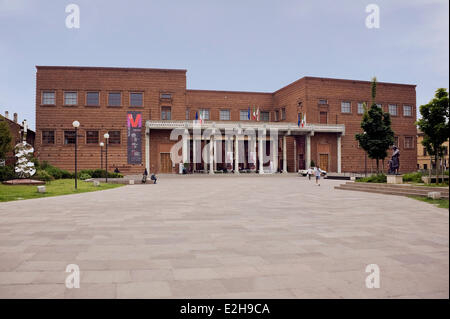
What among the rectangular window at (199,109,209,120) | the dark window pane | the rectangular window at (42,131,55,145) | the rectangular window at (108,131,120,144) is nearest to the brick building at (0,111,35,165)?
the rectangular window at (42,131,55,145)

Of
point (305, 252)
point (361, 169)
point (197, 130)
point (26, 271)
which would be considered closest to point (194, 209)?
point (305, 252)

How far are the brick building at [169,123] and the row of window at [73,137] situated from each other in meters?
0.11

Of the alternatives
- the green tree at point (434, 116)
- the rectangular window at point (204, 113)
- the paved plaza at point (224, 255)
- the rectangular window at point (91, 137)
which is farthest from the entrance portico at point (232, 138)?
the paved plaza at point (224, 255)

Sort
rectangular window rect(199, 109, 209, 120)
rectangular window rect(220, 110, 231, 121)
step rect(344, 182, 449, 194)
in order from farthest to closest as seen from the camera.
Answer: rectangular window rect(220, 110, 231, 121), rectangular window rect(199, 109, 209, 120), step rect(344, 182, 449, 194)

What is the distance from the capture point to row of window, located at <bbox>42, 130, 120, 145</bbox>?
43.9m

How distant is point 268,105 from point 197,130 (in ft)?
55.5

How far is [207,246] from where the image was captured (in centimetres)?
639

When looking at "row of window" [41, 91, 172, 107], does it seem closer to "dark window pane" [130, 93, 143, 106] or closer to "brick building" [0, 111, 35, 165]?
"dark window pane" [130, 93, 143, 106]

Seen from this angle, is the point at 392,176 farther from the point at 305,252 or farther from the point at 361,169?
the point at 361,169

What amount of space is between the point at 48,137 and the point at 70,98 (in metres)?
5.58

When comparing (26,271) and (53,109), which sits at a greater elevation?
(53,109)

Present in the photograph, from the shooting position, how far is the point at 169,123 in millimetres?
44500

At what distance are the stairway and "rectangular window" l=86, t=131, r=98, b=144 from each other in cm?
3243
